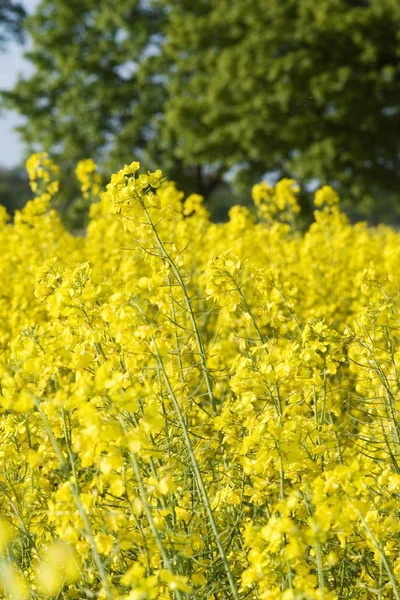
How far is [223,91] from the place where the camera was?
21.5 m

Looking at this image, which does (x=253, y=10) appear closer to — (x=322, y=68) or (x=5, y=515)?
(x=322, y=68)

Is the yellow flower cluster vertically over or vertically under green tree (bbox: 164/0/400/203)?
over

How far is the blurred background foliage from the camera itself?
20.5m

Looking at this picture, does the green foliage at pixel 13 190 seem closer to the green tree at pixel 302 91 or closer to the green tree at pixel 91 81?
the green tree at pixel 91 81

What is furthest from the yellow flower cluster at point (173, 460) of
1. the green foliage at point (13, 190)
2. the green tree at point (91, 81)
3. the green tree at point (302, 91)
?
the green foliage at point (13, 190)

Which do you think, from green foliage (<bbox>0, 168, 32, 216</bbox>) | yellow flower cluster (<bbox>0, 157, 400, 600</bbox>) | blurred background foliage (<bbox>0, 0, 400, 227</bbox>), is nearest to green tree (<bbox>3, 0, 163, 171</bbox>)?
blurred background foliage (<bbox>0, 0, 400, 227</bbox>)

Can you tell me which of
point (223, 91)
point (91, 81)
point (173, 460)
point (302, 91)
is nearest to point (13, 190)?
point (91, 81)

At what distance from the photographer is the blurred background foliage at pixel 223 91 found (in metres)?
20.5

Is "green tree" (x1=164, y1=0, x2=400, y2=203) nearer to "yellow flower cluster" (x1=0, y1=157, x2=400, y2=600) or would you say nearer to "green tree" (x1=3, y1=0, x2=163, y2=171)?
"green tree" (x1=3, y1=0, x2=163, y2=171)

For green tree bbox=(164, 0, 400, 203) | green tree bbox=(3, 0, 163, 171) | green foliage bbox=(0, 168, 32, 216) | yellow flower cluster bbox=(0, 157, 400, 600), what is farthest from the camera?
green foliage bbox=(0, 168, 32, 216)

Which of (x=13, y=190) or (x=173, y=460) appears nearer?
(x=173, y=460)

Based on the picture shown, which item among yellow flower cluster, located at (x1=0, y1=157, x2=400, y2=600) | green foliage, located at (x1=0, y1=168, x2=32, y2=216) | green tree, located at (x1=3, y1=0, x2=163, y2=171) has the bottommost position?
green foliage, located at (x1=0, y1=168, x2=32, y2=216)

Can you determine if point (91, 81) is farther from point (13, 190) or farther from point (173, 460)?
point (13, 190)

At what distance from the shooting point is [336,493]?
184cm
